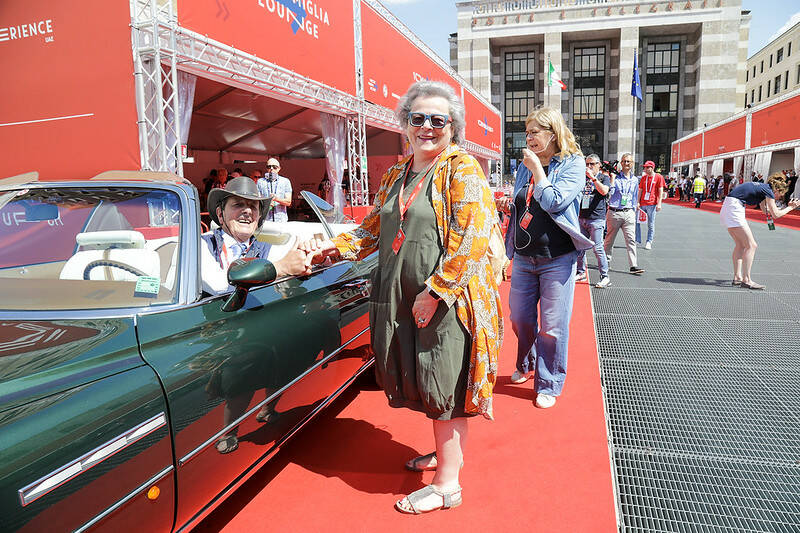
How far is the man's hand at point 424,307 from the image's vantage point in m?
2.00

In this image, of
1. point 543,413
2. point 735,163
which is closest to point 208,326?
point 543,413

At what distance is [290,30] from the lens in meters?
9.37

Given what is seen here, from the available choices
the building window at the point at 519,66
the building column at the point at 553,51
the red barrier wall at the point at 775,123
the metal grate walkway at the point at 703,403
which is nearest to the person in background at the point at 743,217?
the metal grate walkway at the point at 703,403

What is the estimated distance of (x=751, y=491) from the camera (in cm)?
246

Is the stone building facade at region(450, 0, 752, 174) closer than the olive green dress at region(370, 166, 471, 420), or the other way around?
the olive green dress at region(370, 166, 471, 420)

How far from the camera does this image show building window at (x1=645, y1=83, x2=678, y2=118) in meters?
53.0

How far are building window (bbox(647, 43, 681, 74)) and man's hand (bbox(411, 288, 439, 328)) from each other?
6129 centimetres

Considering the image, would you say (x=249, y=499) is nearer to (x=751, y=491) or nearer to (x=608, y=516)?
(x=608, y=516)

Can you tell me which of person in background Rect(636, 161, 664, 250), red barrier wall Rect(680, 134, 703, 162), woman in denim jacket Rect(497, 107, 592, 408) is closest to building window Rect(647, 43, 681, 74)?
red barrier wall Rect(680, 134, 703, 162)

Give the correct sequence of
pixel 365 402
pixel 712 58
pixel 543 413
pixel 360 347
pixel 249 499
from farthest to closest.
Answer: pixel 712 58, pixel 365 402, pixel 543 413, pixel 360 347, pixel 249 499

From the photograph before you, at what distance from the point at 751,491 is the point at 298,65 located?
9.51 metres

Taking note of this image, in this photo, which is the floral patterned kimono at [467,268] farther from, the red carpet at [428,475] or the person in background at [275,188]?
the person in background at [275,188]

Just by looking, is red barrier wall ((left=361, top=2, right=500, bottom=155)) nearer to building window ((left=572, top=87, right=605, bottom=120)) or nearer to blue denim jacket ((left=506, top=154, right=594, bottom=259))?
blue denim jacket ((left=506, top=154, right=594, bottom=259))

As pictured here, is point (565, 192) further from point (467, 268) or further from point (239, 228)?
point (239, 228)
